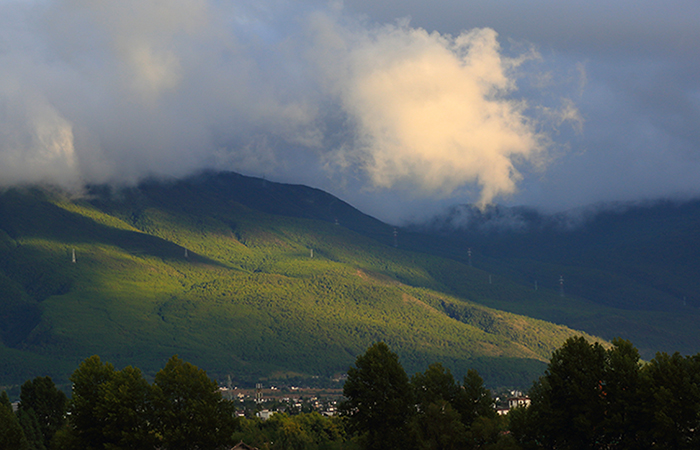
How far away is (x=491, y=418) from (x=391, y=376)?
409 inches

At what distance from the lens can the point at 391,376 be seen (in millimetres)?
89375

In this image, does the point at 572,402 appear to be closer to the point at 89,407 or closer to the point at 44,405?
the point at 89,407

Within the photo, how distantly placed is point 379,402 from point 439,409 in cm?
770

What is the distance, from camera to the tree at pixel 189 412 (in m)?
81.4

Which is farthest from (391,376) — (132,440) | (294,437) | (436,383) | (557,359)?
(294,437)

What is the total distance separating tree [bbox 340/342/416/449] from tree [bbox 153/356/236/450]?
12.5 m

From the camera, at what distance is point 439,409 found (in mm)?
82625

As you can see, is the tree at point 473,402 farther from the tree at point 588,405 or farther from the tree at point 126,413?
the tree at point 126,413

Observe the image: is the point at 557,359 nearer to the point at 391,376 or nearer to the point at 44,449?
the point at 391,376

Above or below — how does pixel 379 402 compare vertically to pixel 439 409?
below

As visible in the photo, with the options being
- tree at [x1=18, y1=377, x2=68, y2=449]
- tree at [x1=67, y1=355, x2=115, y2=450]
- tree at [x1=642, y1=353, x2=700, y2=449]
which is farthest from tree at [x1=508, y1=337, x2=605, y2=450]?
tree at [x1=18, y1=377, x2=68, y2=449]

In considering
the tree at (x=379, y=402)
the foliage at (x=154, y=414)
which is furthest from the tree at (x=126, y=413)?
the tree at (x=379, y=402)

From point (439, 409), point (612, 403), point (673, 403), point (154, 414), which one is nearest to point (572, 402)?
point (612, 403)

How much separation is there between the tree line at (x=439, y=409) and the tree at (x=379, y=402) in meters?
0.10
